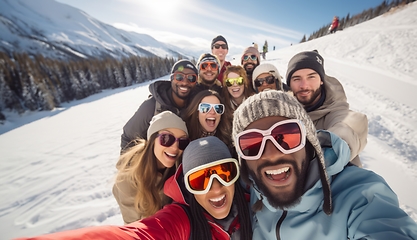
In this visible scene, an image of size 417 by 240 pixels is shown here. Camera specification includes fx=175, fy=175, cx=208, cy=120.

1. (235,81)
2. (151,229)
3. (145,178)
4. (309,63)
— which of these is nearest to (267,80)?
(235,81)

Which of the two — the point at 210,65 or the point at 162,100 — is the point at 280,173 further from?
the point at 210,65

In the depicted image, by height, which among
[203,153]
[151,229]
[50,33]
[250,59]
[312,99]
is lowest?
[151,229]

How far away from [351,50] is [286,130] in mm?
15639

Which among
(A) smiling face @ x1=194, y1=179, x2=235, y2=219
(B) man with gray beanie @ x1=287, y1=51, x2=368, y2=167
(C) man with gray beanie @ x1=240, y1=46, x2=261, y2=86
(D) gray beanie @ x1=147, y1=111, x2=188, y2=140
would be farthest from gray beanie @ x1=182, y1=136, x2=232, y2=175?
(C) man with gray beanie @ x1=240, y1=46, x2=261, y2=86

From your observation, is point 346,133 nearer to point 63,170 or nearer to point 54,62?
point 63,170

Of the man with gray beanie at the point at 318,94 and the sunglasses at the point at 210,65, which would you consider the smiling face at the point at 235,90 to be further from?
the man with gray beanie at the point at 318,94

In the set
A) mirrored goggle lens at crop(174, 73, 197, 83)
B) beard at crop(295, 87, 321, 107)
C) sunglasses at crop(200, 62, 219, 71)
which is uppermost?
sunglasses at crop(200, 62, 219, 71)

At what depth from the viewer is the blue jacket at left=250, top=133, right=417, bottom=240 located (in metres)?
1.11

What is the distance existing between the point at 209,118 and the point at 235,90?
46.5 inches

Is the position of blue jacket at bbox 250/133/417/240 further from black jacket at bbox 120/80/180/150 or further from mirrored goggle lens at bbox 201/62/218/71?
mirrored goggle lens at bbox 201/62/218/71

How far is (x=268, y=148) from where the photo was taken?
5.18 feet

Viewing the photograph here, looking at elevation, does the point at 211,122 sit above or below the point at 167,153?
above

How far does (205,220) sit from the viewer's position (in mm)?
1725

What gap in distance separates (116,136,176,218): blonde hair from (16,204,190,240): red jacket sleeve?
724mm
